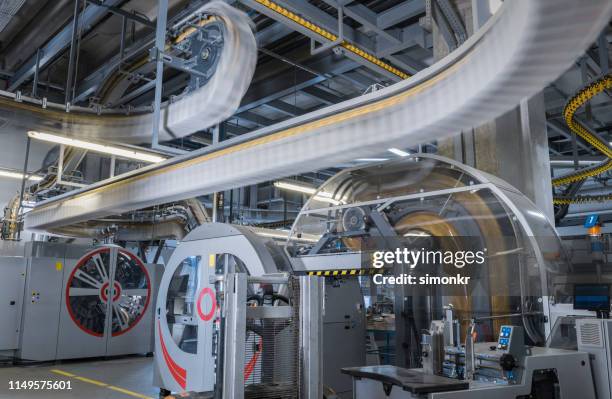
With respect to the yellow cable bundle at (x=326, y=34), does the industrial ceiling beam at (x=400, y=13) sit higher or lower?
higher

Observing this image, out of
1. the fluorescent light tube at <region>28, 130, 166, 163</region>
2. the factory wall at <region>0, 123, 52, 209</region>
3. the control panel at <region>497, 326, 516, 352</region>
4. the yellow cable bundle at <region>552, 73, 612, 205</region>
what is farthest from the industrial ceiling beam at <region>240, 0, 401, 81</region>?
the factory wall at <region>0, 123, 52, 209</region>

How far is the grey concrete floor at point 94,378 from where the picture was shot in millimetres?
5980

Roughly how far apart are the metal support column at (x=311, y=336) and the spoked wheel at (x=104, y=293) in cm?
680

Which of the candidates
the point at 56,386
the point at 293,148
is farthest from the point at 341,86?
the point at 56,386

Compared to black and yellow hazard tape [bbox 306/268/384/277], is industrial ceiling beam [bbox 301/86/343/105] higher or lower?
higher

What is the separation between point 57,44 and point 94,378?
4.53 metres

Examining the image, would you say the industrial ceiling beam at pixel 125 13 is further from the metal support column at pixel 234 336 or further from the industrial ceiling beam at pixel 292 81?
the metal support column at pixel 234 336

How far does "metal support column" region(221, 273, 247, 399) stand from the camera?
8.45 feet

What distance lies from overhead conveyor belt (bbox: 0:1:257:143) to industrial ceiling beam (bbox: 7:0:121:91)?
3.70 feet

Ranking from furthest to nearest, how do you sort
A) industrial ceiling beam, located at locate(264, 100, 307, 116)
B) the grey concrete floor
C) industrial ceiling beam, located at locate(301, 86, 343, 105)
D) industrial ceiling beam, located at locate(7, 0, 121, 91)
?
industrial ceiling beam, located at locate(264, 100, 307, 116)
industrial ceiling beam, located at locate(301, 86, 343, 105)
the grey concrete floor
industrial ceiling beam, located at locate(7, 0, 121, 91)

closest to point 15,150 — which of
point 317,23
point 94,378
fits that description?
point 94,378

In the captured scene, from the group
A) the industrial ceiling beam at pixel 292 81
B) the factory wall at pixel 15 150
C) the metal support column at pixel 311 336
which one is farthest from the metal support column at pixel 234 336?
the factory wall at pixel 15 150

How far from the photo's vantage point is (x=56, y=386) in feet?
21.1

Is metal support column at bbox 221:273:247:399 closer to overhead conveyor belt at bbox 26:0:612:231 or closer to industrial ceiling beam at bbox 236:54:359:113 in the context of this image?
overhead conveyor belt at bbox 26:0:612:231
